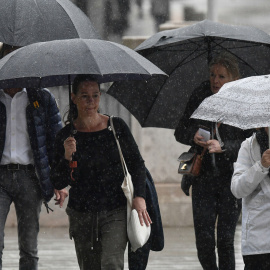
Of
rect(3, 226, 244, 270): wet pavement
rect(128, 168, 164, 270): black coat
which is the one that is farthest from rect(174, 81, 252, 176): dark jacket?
rect(3, 226, 244, 270): wet pavement

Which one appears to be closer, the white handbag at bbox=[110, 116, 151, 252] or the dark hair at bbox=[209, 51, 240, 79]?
the white handbag at bbox=[110, 116, 151, 252]

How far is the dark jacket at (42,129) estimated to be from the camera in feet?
24.1

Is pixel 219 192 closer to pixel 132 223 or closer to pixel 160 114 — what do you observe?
pixel 160 114

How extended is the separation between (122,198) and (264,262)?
1018 mm

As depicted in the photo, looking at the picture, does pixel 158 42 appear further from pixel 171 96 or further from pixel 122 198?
pixel 122 198

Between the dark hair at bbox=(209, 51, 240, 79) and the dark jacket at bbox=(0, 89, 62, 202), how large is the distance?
51.0 inches

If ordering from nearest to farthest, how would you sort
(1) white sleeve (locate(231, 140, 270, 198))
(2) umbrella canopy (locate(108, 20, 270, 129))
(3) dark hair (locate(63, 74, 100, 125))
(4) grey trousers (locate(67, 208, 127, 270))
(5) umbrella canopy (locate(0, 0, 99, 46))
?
(1) white sleeve (locate(231, 140, 270, 198)) < (4) grey trousers (locate(67, 208, 127, 270)) < (3) dark hair (locate(63, 74, 100, 125)) < (5) umbrella canopy (locate(0, 0, 99, 46)) < (2) umbrella canopy (locate(108, 20, 270, 129))

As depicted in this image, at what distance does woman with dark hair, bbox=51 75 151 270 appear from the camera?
678 cm

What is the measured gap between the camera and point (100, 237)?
22.5 ft

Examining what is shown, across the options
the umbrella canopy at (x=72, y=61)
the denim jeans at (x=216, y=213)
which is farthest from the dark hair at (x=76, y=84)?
the denim jeans at (x=216, y=213)

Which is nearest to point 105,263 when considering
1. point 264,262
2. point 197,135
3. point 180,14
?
point 264,262

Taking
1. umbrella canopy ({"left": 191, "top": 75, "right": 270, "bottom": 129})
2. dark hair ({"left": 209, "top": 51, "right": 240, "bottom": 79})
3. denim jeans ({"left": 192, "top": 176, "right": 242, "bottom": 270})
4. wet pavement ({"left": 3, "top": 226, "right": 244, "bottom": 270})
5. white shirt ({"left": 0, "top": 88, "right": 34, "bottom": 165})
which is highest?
umbrella canopy ({"left": 191, "top": 75, "right": 270, "bottom": 129})

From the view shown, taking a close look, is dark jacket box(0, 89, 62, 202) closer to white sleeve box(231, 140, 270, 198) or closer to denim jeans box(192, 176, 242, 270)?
denim jeans box(192, 176, 242, 270)

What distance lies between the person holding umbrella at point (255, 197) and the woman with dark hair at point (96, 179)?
669mm
